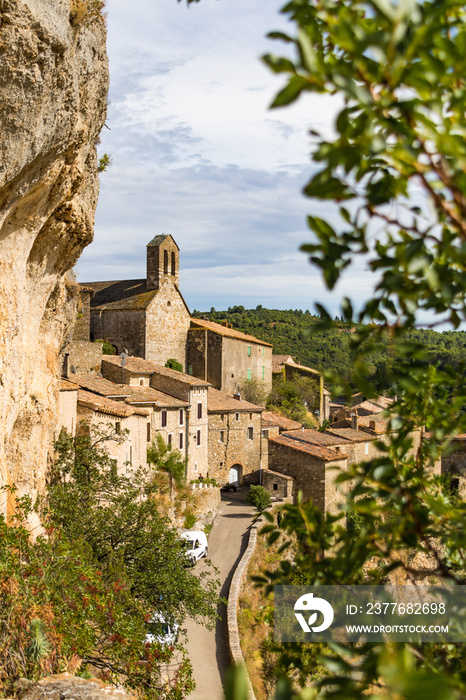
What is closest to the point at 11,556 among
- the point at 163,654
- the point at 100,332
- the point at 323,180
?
the point at 163,654

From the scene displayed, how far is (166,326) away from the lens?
118 ft

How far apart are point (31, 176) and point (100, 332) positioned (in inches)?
1126

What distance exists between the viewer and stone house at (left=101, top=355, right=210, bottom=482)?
26.1 metres

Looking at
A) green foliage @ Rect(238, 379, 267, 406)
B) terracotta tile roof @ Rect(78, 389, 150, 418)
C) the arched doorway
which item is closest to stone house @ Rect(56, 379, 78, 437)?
terracotta tile roof @ Rect(78, 389, 150, 418)

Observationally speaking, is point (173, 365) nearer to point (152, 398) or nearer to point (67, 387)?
point (152, 398)

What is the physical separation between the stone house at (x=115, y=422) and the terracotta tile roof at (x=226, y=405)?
10628mm

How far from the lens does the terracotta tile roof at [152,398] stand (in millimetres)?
22344

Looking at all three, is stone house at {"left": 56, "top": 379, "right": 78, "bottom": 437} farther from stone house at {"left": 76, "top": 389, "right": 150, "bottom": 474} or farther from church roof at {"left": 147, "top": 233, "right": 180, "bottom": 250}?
church roof at {"left": 147, "top": 233, "right": 180, "bottom": 250}

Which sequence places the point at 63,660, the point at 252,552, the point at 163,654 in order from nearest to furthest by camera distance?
1. the point at 63,660
2. the point at 163,654
3. the point at 252,552

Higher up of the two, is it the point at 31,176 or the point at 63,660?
the point at 31,176

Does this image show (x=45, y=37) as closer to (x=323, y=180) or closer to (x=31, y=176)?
(x=31, y=176)

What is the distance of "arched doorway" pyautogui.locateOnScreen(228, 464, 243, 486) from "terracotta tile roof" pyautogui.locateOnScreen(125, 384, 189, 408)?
6.59 meters

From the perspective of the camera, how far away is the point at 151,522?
12.1m

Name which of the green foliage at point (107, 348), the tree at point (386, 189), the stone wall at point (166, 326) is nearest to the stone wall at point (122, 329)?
the stone wall at point (166, 326)
